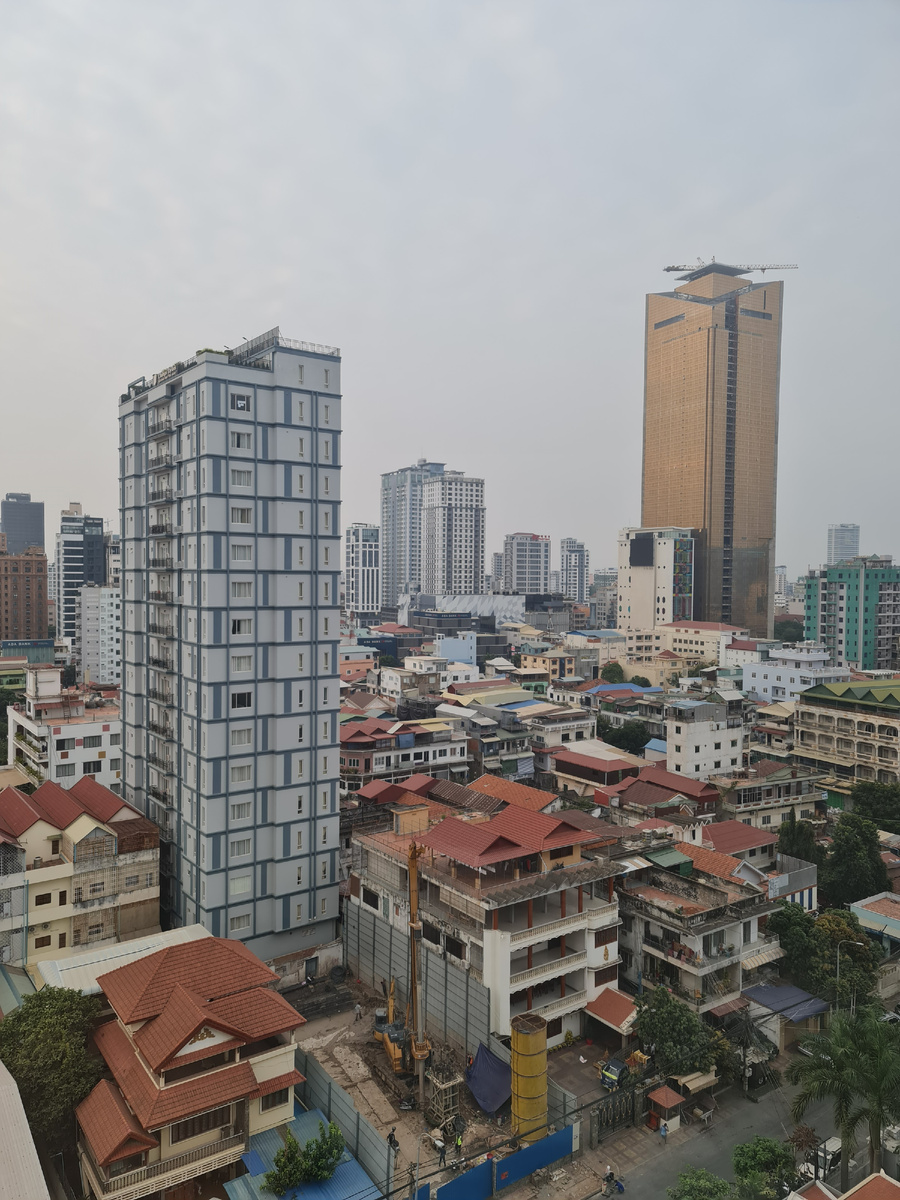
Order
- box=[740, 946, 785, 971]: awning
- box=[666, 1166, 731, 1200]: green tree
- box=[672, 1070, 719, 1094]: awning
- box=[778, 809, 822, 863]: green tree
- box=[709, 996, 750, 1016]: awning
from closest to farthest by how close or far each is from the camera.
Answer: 1. box=[666, 1166, 731, 1200]: green tree
2. box=[672, 1070, 719, 1094]: awning
3. box=[709, 996, 750, 1016]: awning
4. box=[740, 946, 785, 971]: awning
5. box=[778, 809, 822, 863]: green tree

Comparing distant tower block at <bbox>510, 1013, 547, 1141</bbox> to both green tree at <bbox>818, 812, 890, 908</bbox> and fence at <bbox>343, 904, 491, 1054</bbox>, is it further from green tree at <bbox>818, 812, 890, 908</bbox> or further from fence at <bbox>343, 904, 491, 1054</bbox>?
green tree at <bbox>818, 812, 890, 908</bbox>

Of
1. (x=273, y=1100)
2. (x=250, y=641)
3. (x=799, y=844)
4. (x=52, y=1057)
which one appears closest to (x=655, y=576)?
(x=799, y=844)

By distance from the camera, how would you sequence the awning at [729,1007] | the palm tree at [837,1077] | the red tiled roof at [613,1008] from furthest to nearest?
1. the awning at [729,1007]
2. the red tiled roof at [613,1008]
3. the palm tree at [837,1077]

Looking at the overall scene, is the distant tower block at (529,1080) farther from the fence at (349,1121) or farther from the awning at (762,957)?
the awning at (762,957)

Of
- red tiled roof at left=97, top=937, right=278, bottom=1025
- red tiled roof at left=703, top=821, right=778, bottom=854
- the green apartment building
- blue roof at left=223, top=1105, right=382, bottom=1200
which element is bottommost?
blue roof at left=223, top=1105, right=382, bottom=1200

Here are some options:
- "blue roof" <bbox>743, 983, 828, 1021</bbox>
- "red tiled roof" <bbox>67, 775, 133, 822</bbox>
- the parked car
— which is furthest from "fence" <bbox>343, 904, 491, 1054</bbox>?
"red tiled roof" <bbox>67, 775, 133, 822</bbox>

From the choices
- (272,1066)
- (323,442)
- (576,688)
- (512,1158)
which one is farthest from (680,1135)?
(576,688)

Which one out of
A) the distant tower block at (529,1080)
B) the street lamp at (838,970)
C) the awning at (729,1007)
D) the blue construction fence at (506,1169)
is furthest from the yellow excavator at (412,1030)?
the street lamp at (838,970)
